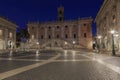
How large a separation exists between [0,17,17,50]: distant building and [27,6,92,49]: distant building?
75.4 ft

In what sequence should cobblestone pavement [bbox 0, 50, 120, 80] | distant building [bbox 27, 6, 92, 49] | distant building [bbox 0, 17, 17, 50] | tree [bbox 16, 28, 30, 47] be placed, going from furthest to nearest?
1. distant building [bbox 27, 6, 92, 49]
2. tree [bbox 16, 28, 30, 47]
3. distant building [bbox 0, 17, 17, 50]
4. cobblestone pavement [bbox 0, 50, 120, 80]

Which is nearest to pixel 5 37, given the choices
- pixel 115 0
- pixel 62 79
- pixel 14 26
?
A: pixel 14 26

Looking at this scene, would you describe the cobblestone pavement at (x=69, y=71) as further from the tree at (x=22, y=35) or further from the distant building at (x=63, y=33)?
the distant building at (x=63, y=33)

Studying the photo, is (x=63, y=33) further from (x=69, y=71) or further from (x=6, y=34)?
(x=69, y=71)

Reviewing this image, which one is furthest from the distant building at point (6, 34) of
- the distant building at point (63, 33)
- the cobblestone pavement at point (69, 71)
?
the cobblestone pavement at point (69, 71)

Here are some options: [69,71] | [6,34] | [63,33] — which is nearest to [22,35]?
[6,34]

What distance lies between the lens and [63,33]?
78.3 meters

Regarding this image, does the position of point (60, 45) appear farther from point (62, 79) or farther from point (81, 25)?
point (62, 79)

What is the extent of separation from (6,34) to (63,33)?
106ft

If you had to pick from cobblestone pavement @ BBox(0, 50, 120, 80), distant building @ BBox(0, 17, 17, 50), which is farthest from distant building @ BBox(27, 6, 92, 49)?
cobblestone pavement @ BBox(0, 50, 120, 80)

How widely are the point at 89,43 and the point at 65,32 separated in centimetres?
1285

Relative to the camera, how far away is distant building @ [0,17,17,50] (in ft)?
163

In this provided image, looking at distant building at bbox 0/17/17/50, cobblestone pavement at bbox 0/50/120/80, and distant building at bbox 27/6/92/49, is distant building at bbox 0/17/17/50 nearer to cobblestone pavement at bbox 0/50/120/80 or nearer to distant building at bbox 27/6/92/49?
distant building at bbox 27/6/92/49

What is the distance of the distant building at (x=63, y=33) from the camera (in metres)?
74.0
